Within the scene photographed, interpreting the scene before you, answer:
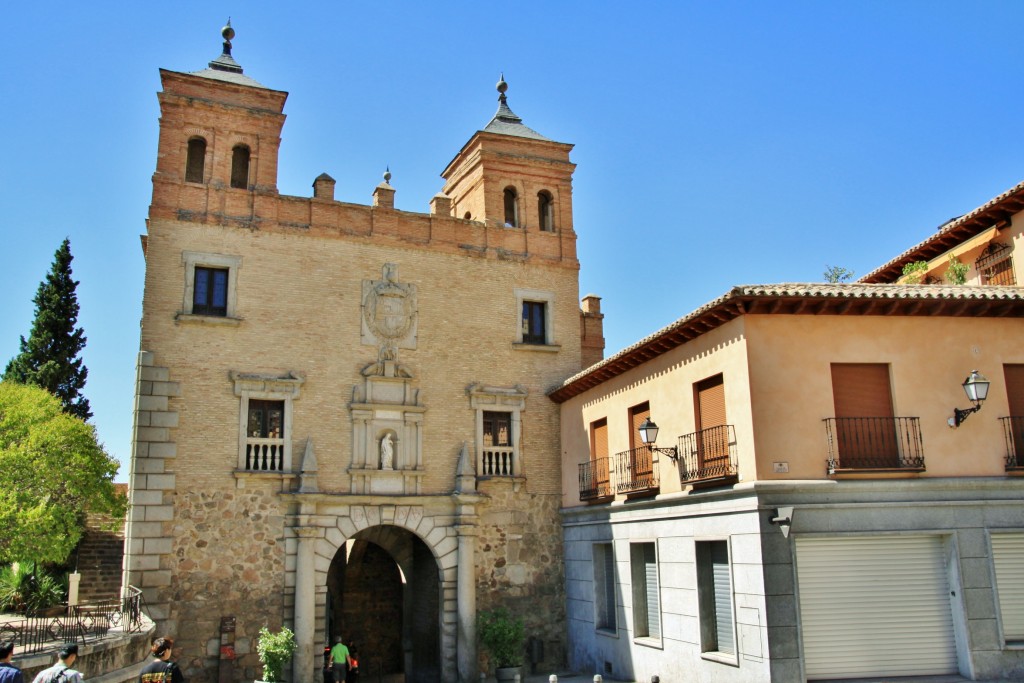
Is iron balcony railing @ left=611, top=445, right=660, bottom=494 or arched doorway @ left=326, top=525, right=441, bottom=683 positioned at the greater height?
iron balcony railing @ left=611, top=445, right=660, bottom=494

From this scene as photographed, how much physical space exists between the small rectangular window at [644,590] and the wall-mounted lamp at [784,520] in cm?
416

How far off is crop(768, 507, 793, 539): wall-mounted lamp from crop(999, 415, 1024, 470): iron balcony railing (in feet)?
12.3

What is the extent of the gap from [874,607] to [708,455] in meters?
3.33

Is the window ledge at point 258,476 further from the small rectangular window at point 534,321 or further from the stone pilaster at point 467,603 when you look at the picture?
the small rectangular window at point 534,321

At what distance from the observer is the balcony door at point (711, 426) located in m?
14.1

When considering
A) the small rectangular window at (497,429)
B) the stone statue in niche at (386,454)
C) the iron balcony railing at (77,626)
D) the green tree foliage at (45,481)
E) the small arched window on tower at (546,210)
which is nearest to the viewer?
the iron balcony railing at (77,626)

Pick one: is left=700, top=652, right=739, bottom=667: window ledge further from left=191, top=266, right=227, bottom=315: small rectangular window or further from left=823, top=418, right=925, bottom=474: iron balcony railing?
left=191, top=266, right=227, bottom=315: small rectangular window

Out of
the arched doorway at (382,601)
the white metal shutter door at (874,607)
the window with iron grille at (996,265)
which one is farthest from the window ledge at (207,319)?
the window with iron grille at (996,265)

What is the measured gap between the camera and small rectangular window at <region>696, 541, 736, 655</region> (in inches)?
555

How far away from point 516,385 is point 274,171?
7.41m

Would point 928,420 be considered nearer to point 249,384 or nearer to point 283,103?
point 249,384

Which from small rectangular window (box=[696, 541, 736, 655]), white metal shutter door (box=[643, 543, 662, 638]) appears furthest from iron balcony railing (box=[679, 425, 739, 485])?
white metal shutter door (box=[643, 543, 662, 638])

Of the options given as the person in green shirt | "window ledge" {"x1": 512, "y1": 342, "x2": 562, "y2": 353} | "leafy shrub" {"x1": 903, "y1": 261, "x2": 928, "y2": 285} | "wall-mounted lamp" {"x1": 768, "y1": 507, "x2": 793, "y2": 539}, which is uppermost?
"leafy shrub" {"x1": 903, "y1": 261, "x2": 928, "y2": 285}

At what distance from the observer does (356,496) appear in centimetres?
1848
